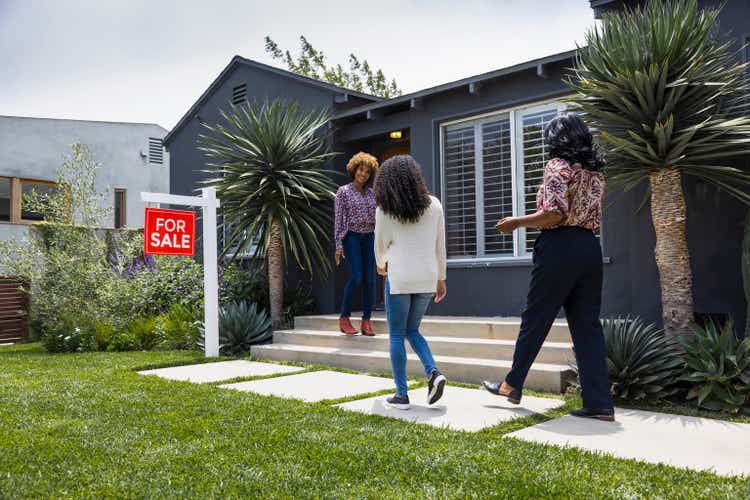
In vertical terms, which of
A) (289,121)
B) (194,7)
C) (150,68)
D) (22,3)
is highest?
(150,68)

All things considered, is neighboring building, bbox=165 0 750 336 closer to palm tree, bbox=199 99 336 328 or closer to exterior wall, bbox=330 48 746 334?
exterior wall, bbox=330 48 746 334

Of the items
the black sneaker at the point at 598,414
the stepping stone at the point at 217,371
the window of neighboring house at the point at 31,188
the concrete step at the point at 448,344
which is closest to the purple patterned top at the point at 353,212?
the concrete step at the point at 448,344

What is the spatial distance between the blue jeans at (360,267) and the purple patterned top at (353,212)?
0.08 meters

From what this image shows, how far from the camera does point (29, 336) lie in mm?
11781

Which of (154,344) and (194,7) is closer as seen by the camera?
(194,7)

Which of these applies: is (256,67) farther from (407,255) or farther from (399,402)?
(399,402)

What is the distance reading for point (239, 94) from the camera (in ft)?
33.5

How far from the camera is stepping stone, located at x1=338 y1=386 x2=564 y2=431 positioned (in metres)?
3.65

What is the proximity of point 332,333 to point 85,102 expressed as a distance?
15.5 metres

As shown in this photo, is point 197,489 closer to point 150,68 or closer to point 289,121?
point 289,121

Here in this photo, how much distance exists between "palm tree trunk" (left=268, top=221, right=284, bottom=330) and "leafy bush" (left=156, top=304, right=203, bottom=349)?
3.31 feet

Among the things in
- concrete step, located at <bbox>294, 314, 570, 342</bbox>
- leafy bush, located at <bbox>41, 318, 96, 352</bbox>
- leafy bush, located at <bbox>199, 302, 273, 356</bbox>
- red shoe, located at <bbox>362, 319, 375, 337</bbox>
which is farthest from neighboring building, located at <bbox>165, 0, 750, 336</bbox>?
leafy bush, located at <bbox>41, 318, 96, 352</bbox>

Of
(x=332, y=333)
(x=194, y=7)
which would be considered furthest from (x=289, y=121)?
(x=332, y=333)

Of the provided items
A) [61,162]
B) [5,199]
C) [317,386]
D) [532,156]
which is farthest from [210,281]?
[61,162]
